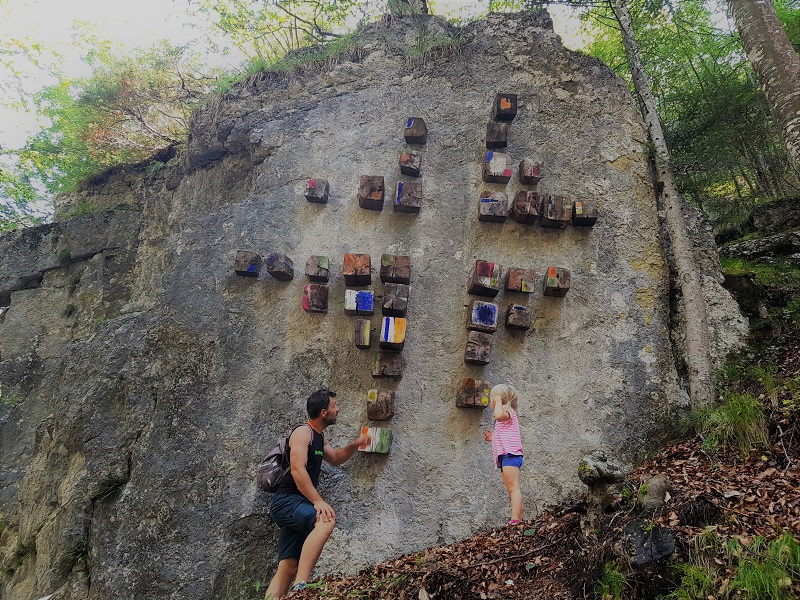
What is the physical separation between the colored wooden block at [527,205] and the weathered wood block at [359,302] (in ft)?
5.96

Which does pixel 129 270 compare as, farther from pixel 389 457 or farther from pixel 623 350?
pixel 623 350

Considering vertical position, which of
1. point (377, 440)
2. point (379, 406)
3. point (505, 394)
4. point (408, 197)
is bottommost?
point (377, 440)

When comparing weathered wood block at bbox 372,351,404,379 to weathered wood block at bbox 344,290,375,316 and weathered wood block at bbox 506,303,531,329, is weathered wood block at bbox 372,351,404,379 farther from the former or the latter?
weathered wood block at bbox 506,303,531,329

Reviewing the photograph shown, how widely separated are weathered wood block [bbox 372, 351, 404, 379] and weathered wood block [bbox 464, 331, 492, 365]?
0.65 m

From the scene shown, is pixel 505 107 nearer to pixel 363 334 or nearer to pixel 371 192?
pixel 371 192

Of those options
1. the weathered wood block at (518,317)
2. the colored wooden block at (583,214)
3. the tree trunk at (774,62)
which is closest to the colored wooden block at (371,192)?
the weathered wood block at (518,317)

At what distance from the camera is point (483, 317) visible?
15.5 ft

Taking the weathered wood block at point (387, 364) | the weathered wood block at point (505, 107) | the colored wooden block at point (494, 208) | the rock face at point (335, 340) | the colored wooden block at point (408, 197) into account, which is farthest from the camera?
the weathered wood block at point (505, 107)

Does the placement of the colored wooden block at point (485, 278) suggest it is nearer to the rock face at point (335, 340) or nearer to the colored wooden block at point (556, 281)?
the rock face at point (335, 340)

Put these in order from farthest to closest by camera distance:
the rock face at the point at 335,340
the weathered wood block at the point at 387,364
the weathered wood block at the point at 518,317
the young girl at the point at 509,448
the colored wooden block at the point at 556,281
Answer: the colored wooden block at the point at 556,281 → the weathered wood block at the point at 518,317 → the weathered wood block at the point at 387,364 → the rock face at the point at 335,340 → the young girl at the point at 509,448

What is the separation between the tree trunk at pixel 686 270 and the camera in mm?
4551

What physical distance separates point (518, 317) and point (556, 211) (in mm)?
1275

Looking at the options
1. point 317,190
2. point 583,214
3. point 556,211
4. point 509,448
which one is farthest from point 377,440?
point 583,214

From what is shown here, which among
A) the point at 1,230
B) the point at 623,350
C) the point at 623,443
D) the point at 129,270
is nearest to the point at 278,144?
the point at 129,270
